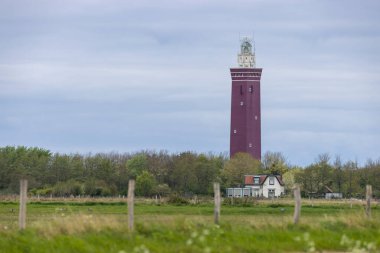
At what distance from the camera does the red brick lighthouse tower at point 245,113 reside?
12050 centimetres

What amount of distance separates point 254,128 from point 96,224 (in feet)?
319

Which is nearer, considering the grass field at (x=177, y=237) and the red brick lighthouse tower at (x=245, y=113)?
the grass field at (x=177, y=237)

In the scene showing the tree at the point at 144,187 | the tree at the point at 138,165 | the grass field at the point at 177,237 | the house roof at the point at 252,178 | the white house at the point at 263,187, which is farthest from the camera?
the tree at the point at 138,165

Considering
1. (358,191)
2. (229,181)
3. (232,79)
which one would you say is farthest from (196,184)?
(232,79)

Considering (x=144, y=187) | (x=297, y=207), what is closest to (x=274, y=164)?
(x=144, y=187)

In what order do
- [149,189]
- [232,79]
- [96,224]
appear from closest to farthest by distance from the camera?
[96,224], [149,189], [232,79]

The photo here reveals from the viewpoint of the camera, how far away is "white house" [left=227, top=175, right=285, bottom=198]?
106 meters

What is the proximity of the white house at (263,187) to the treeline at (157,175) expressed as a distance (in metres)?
1.49

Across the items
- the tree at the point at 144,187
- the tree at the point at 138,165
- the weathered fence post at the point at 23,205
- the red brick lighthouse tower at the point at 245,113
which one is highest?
the red brick lighthouse tower at the point at 245,113

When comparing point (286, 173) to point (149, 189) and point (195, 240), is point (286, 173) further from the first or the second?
point (195, 240)

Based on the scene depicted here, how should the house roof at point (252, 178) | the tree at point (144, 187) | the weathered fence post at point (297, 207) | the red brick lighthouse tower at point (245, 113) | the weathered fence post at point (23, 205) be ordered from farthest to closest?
the red brick lighthouse tower at point (245, 113) → the house roof at point (252, 178) → the tree at point (144, 187) → the weathered fence post at point (297, 207) → the weathered fence post at point (23, 205)

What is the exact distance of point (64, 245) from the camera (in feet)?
72.4

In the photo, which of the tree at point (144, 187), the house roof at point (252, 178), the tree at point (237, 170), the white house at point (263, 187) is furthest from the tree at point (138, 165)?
the tree at point (144, 187)

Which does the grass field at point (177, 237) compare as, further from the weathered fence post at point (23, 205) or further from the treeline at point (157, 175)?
the treeline at point (157, 175)
